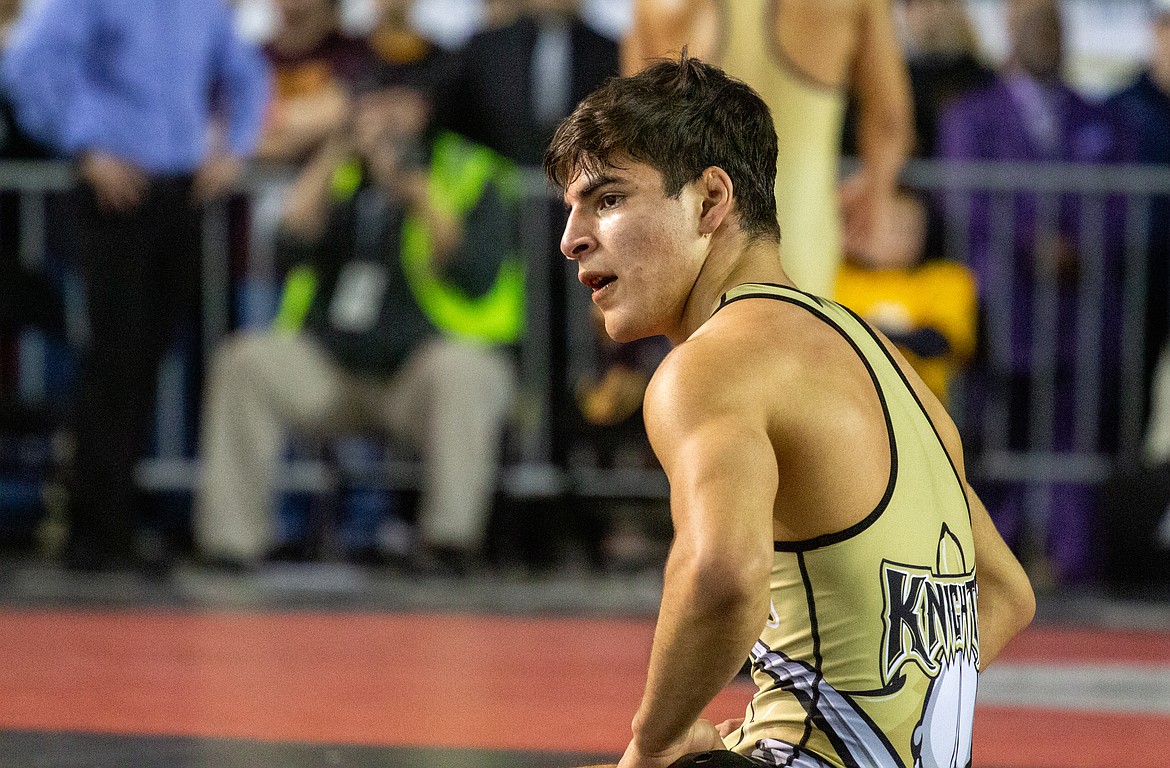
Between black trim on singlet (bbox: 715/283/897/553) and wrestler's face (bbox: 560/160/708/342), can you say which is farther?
wrestler's face (bbox: 560/160/708/342)

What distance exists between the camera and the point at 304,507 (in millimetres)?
7090

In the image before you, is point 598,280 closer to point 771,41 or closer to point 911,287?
point 771,41

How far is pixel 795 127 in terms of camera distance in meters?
4.19

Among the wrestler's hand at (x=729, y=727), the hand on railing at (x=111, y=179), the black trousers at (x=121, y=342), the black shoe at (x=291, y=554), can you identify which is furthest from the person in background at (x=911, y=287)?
the wrestler's hand at (x=729, y=727)

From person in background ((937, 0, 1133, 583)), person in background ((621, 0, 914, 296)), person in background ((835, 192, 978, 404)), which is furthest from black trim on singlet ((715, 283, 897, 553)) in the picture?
person in background ((937, 0, 1133, 583))

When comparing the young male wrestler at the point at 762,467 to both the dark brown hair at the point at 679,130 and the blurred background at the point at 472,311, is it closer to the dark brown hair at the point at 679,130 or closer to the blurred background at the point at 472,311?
the dark brown hair at the point at 679,130

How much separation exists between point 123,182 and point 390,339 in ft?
3.92

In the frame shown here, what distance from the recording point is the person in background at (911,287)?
6246 mm

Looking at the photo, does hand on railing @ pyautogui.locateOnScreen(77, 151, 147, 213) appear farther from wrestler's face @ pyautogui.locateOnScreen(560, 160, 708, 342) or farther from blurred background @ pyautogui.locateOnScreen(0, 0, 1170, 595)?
wrestler's face @ pyautogui.locateOnScreen(560, 160, 708, 342)

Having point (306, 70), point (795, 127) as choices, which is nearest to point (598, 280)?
point (795, 127)

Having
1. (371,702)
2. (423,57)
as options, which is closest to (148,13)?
(423,57)

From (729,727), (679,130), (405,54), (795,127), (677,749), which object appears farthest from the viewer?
(405,54)

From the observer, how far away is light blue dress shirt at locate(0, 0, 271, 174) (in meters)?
6.24

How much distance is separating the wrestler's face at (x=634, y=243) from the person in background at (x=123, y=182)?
4.67 m
